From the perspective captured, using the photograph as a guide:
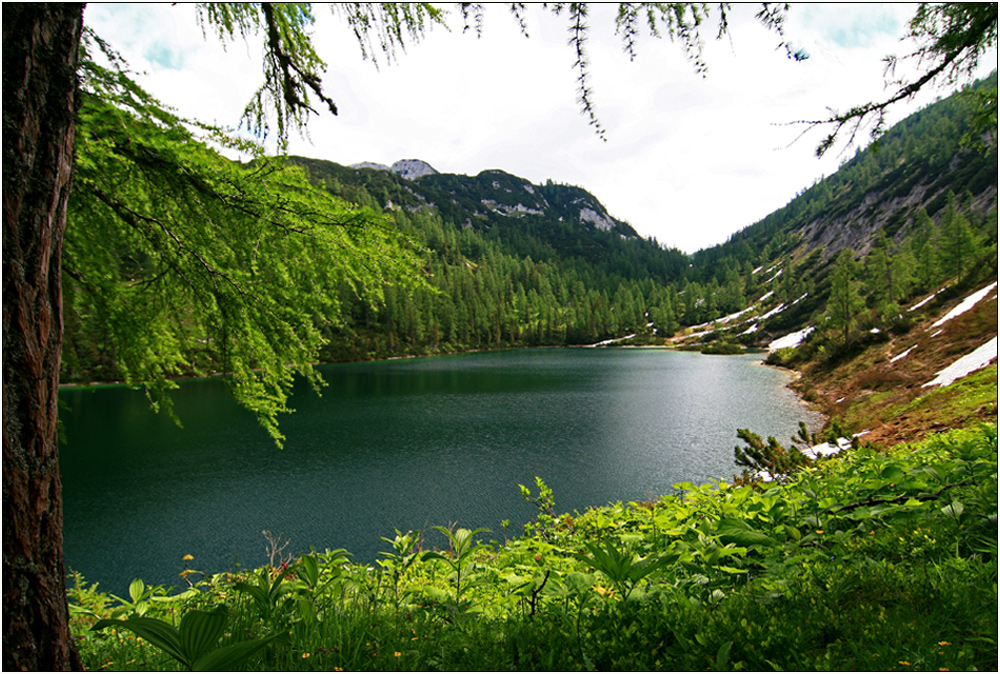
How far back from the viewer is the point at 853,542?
277 cm

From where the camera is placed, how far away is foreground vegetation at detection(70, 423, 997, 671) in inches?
67.6

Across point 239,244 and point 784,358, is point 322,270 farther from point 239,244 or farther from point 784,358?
Answer: point 784,358

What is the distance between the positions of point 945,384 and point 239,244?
21773 millimetres

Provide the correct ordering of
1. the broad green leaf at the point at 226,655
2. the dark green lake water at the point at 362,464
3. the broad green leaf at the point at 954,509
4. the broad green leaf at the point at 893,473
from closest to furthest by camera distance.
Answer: the broad green leaf at the point at 226,655 < the broad green leaf at the point at 954,509 < the broad green leaf at the point at 893,473 < the dark green lake water at the point at 362,464

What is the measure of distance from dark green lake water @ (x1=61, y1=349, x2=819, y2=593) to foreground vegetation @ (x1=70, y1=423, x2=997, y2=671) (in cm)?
310

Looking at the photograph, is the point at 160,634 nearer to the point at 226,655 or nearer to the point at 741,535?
the point at 226,655

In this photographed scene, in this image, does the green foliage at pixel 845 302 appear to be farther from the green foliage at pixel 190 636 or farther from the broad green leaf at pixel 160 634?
the broad green leaf at pixel 160 634

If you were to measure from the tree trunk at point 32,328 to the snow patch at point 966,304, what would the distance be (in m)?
34.8

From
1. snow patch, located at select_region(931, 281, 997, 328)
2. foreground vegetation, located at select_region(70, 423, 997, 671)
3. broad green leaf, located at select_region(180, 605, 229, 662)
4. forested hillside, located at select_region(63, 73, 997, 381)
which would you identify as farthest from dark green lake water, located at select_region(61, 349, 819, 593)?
forested hillside, located at select_region(63, 73, 997, 381)

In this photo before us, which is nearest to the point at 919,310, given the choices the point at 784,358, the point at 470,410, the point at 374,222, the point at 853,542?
the point at 784,358

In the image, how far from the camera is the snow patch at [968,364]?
48.8ft

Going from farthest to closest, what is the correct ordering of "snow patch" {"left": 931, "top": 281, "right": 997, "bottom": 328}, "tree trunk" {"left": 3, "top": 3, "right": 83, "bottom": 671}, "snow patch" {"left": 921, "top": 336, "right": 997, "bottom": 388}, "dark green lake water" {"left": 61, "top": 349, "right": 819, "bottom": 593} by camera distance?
"snow patch" {"left": 931, "top": 281, "right": 997, "bottom": 328}
"snow patch" {"left": 921, "top": 336, "right": 997, "bottom": 388}
"dark green lake water" {"left": 61, "top": 349, "right": 819, "bottom": 593}
"tree trunk" {"left": 3, "top": 3, "right": 83, "bottom": 671}

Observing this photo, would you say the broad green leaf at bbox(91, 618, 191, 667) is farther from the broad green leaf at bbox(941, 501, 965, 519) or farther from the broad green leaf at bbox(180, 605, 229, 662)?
the broad green leaf at bbox(941, 501, 965, 519)

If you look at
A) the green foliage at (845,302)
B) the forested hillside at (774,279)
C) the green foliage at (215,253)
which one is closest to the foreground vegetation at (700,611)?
the green foliage at (215,253)
